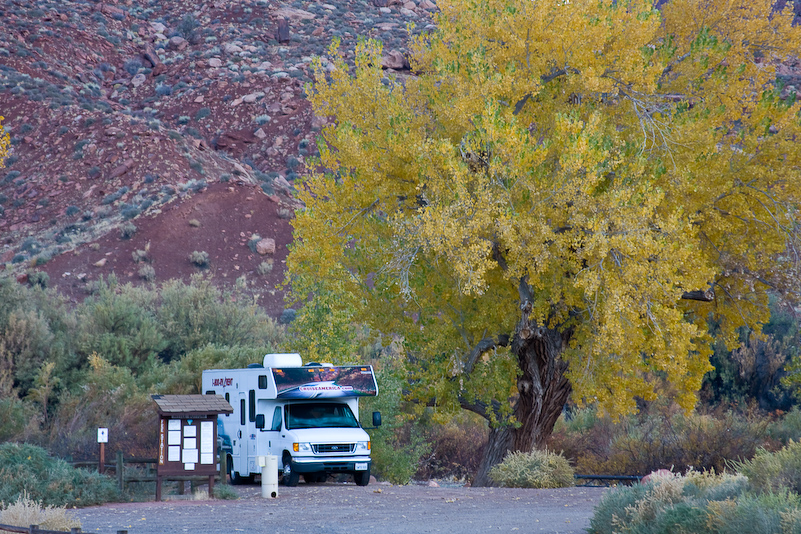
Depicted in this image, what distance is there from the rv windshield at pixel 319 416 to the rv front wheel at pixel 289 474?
26.4 inches

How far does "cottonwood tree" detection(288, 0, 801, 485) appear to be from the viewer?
547 inches

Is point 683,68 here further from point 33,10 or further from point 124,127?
point 33,10

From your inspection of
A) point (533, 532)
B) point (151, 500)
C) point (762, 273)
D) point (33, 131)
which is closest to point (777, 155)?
point (762, 273)

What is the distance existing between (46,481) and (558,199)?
29.9ft

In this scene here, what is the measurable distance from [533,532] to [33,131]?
1929 inches

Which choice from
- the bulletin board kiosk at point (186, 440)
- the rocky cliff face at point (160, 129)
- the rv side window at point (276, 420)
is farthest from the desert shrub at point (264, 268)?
the bulletin board kiosk at point (186, 440)

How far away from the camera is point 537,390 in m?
16.9

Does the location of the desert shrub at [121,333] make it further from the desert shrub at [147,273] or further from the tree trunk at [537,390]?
the desert shrub at [147,273]

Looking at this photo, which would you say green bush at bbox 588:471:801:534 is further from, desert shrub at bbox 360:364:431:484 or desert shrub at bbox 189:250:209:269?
desert shrub at bbox 189:250:209:269

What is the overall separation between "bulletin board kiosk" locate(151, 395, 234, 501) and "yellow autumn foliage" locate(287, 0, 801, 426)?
3.81 metres

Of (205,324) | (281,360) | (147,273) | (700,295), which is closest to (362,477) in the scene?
(281,360)

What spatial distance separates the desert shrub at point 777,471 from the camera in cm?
809

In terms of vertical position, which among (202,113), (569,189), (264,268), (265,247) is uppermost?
(202,113)

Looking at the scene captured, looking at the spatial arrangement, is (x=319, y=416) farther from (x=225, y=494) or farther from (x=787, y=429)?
(x=787, y=429)
